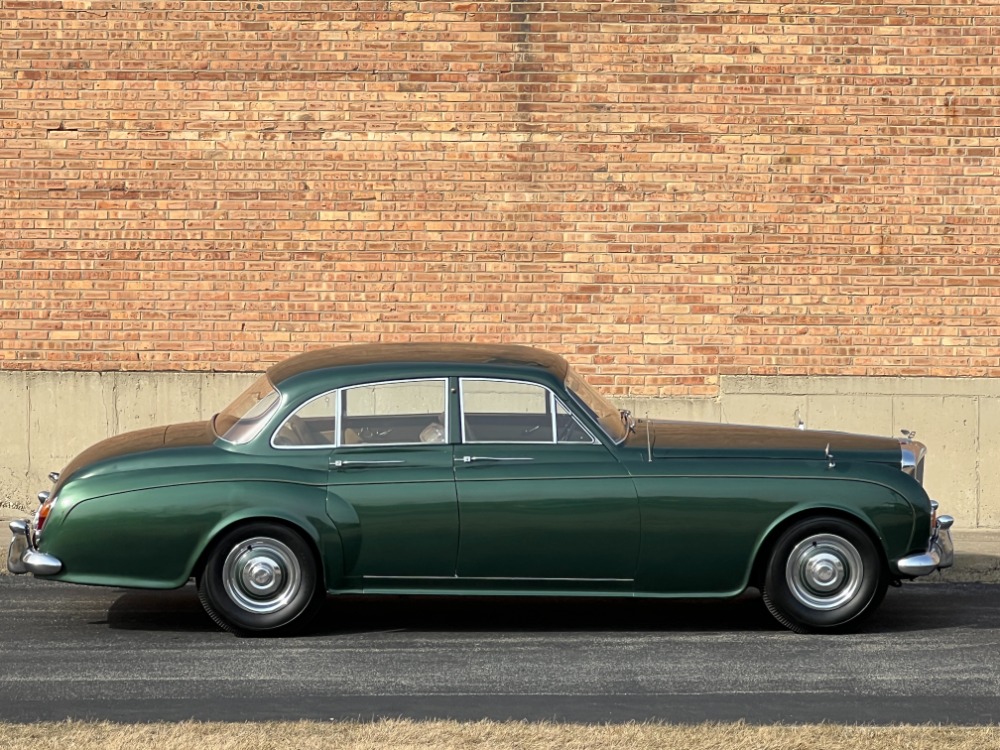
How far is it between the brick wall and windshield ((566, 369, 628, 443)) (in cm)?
395

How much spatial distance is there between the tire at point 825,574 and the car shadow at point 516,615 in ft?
0.98

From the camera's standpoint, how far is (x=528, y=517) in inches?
318

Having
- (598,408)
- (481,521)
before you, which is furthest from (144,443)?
(598,408)

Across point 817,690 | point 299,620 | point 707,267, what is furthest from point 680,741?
point 707,267

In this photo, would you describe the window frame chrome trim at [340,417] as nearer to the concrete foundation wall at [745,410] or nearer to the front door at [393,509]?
the front door at [393,509]

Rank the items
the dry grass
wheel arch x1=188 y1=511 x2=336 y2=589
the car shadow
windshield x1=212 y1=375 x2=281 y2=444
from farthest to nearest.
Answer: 1. the car shadow
2. windshield x1=212 y1=375 x2=281 y2=444
3. wheel arch x1=188 y1=511 x2=336 y2=589
4. the dry grass

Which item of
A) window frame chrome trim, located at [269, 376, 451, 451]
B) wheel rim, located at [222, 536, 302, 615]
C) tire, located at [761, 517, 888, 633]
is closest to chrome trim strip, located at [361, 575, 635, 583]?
wheel rim, located at [222, 536, 302, 615]

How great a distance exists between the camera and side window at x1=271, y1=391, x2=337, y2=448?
328 inches

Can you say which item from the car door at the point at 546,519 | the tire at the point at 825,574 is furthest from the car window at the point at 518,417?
the tire at the point at 825,574

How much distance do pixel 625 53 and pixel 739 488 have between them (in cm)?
555

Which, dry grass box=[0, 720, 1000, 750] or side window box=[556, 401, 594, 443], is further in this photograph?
side window box=[556, 401, 594, 443]

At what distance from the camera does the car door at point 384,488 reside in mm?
8070

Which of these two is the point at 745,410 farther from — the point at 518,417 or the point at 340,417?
the point at 340,417

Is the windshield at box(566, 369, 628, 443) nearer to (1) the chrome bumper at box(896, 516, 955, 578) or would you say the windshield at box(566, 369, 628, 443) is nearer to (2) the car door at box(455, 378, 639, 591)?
(2) the car door at box(455, 378, 639, 591)
